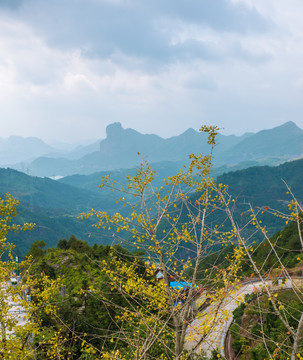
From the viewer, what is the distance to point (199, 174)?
667 centimetres

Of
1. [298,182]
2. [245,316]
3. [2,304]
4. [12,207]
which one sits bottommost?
[298,182]

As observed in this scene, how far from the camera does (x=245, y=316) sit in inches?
800

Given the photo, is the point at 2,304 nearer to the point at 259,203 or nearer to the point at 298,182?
the point at 259,203

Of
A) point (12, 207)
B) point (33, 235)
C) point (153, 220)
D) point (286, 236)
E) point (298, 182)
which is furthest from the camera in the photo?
point (298, 182)

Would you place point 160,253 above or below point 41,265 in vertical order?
above

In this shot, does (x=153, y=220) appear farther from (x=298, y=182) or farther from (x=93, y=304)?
(x=298, y=182)

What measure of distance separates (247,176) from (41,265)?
18154cm

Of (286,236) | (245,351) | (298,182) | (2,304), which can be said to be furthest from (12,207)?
(298,182)

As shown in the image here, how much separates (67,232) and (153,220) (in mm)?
165092

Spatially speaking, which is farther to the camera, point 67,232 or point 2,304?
point 67,232

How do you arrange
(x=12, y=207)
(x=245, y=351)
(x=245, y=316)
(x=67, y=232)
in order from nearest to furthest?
(x=12, y=207) < (x=245, y=351) < (x=245, y=316) < (x=67, y=232)

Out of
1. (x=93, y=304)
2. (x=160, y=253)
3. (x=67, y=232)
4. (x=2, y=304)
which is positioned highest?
(x=160, y=253)

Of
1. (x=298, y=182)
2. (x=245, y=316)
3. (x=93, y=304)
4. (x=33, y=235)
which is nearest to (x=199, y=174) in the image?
(x=93, y=304)

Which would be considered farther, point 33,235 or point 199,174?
point 33,235
